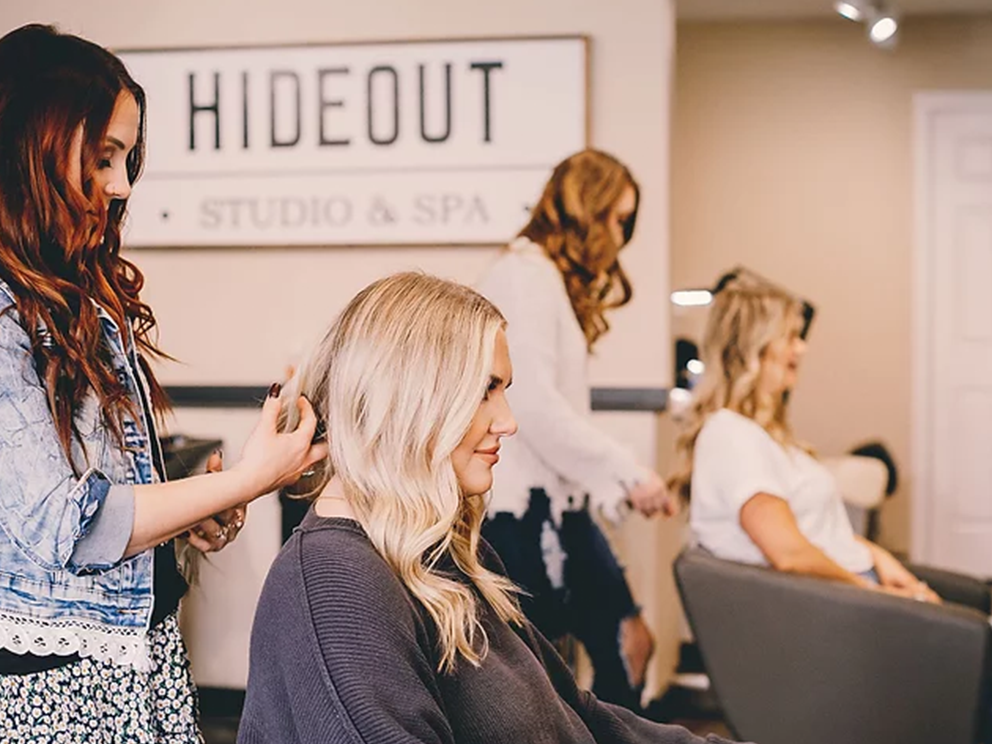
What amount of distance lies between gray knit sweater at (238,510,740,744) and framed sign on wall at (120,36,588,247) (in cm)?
231

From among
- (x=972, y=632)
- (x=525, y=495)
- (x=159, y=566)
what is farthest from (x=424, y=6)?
(x=159, y=566)

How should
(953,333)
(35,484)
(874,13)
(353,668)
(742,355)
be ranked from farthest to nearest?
(953,333), (874,13), (742,355), (35,484), (353,668)

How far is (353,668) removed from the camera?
3.58ft

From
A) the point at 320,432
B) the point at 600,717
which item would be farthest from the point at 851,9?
the point at 320,432

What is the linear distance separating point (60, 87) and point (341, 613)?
0.63 m

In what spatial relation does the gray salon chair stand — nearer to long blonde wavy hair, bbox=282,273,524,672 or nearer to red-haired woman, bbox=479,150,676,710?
red-haired woman, bbox=479,150,676,710

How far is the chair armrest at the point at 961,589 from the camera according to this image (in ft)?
9.23

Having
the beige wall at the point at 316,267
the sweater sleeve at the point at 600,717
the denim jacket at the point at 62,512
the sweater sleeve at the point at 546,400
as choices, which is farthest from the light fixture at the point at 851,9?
the denim jacket at the point at 62,512

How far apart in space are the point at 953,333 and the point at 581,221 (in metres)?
3.31

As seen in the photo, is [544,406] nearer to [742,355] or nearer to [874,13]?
[742,355]

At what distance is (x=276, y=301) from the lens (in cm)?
356

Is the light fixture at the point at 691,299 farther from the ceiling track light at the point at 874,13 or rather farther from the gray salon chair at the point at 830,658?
the gray salon chair at the point at 830,658

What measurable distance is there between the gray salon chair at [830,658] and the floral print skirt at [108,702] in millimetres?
1280

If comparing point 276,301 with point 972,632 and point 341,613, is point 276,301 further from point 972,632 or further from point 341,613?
point 341,613
